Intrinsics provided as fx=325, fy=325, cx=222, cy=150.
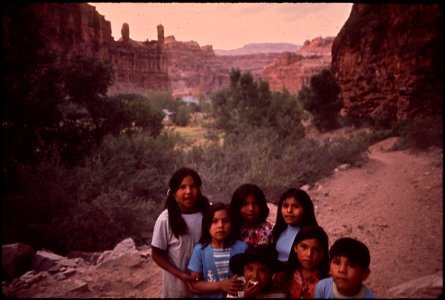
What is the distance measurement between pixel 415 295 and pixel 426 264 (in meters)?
1.62

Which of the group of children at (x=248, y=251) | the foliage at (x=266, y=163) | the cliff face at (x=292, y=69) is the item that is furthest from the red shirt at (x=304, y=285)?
the cliff face at (x=292, y=69)

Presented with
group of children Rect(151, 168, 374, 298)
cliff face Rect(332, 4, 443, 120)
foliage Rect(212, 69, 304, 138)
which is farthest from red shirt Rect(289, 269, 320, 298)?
cliff face Rect(332, 4, 443, 120)

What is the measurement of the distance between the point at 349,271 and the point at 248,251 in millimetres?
604

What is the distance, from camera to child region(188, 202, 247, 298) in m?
2.20

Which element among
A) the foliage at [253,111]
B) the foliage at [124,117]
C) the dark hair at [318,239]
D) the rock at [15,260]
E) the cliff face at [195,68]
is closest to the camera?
the dark hair at [318,239]

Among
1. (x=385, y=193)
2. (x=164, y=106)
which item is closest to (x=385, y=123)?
(x=385, y=193)

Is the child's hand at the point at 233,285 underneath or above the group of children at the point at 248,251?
underneath

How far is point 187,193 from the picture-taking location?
2395mm

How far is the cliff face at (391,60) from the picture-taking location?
12258 mm

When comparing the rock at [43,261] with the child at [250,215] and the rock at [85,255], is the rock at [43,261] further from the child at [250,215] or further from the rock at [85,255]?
the child at [250,215]

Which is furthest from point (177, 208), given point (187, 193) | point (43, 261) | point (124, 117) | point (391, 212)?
point (124, 117)

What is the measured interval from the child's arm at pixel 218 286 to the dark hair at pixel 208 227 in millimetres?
222

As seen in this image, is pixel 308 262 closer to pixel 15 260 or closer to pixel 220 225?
pixel 220 225

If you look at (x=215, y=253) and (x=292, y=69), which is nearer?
(x=215, y=253)
